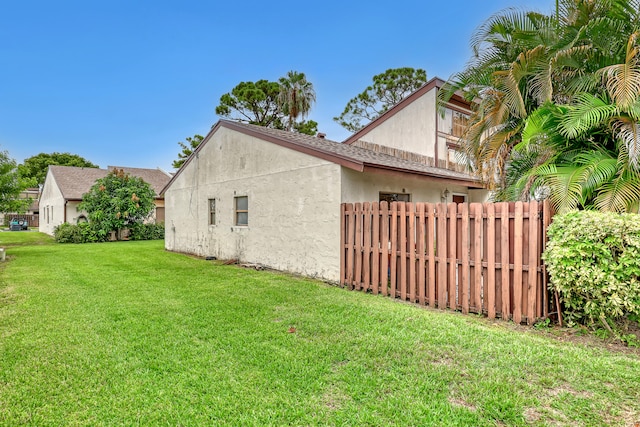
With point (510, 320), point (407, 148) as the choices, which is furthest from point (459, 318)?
point (407, 148)

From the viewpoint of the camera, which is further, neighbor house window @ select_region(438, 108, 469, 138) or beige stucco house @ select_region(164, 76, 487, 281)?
neighbor house window @ select_region(438, 108, 469, 138)

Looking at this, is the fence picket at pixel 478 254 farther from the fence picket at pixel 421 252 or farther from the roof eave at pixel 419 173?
the roof eave at pixel 419 173

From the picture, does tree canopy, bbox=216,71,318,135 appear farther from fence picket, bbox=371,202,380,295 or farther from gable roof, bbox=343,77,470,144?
fence picket, bbox=371,202,380,295

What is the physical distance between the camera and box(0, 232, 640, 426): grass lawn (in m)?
2.66

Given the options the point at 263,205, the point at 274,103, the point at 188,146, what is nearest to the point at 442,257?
the point at 263,205

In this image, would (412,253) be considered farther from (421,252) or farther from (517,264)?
(517,264)

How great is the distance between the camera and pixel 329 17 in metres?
15.5

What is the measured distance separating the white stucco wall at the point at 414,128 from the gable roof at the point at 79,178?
1861cm

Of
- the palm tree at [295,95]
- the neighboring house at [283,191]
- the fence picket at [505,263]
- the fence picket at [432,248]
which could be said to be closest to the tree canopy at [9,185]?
the neighboring house at [283,191]

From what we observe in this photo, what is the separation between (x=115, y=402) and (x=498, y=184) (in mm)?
7542

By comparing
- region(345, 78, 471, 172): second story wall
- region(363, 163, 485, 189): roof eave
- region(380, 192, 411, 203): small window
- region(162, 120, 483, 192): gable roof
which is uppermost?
region(345, 78, 471, 172): second story wall

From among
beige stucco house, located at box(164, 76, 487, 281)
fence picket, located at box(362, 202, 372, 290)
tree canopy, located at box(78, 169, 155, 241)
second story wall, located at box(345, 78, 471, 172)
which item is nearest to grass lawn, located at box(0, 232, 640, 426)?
fence picket, located at box(362, 202, 372, 290)

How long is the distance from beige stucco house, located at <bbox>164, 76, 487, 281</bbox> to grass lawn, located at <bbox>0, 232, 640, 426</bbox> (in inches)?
107

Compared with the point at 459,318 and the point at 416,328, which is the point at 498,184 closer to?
the point at 459,318
